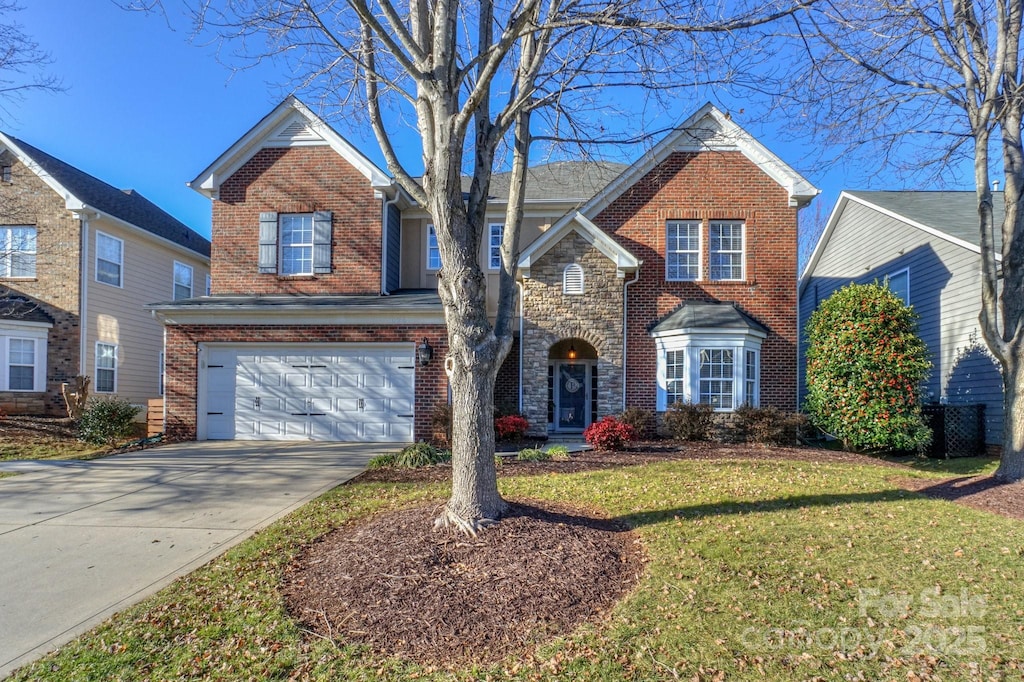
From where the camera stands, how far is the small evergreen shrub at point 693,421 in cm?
1210

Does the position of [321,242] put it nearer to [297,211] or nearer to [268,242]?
[297,211]

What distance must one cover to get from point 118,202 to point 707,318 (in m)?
18.0

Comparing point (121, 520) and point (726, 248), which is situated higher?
point (726, 248)

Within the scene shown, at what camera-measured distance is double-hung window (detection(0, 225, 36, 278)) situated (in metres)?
15.3

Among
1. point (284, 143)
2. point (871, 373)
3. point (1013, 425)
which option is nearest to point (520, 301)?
A: point (284, 143)

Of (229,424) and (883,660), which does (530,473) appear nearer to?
(883,660)

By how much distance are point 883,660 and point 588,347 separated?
447 inches

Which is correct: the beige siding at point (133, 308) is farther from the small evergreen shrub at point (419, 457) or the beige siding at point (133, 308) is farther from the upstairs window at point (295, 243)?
the small evergreen shrub at point (419, 457)

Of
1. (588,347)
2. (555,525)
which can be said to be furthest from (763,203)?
(555,525)

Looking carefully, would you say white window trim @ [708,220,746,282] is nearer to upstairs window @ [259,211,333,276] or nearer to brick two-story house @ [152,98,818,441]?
brick two-story house @ [152,98,818,441]

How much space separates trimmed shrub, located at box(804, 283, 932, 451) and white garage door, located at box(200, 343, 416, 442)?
8661 millimetres

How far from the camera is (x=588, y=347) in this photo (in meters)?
A: 14.6

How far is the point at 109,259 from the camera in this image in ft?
53.5

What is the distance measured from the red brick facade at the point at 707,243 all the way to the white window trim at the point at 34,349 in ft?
48.9
